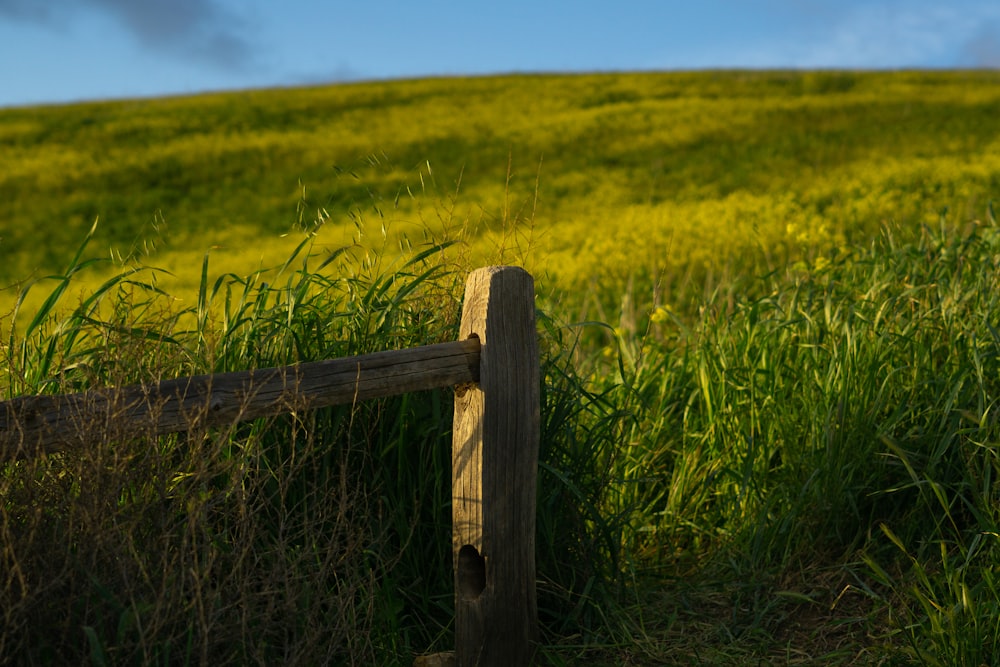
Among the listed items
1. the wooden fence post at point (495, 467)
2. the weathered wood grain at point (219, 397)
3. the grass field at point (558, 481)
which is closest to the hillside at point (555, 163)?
the grass field at point (558, 481)

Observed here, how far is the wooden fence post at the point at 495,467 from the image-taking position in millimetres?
3133

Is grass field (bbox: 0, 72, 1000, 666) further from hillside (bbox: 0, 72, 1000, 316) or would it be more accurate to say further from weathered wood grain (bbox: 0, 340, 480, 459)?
hillside (bbox: 0, 72, 1000, 316)

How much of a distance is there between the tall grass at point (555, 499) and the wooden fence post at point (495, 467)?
18 centimetres

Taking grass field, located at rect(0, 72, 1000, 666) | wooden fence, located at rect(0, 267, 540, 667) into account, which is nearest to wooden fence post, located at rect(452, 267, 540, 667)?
wooden fence, located at rect(0, 267, 540, 667)

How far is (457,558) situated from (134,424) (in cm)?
115

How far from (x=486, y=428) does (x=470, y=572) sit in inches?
19.6

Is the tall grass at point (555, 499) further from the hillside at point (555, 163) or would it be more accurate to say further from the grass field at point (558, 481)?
the hillside at point (555, 163)

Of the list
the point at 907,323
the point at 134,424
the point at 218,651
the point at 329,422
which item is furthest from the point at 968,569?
the point at 134,424

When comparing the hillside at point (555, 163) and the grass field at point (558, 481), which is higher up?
the hillside at point (555, 163)

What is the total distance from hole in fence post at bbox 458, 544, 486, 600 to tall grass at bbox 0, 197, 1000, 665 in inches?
7.1

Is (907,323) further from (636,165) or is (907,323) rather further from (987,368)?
(636,165)

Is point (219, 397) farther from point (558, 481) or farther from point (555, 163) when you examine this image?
point (555, 163)

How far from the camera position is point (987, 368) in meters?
4.19

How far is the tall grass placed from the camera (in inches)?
98.5
